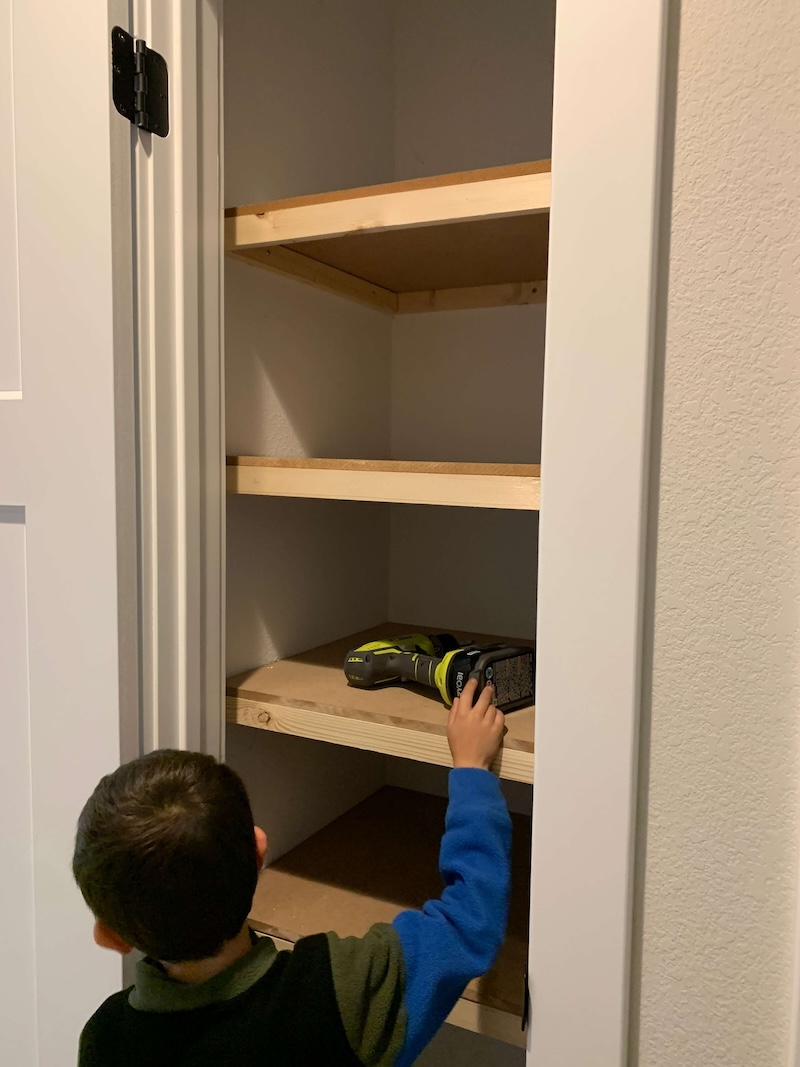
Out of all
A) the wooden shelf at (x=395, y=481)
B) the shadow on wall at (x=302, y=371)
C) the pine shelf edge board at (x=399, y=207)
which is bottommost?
the wooden shelf at (x=395, y=481)

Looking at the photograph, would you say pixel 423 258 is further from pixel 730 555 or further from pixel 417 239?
pixel 730 555

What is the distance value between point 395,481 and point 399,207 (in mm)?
299

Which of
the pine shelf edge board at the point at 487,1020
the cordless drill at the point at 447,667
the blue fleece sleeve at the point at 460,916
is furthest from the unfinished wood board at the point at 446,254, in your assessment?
the pine shelf edge board at the point at 487,1020

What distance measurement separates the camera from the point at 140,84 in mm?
820

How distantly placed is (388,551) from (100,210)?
85 cm

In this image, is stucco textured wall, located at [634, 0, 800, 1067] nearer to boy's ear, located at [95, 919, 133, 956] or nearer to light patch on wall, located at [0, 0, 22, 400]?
boy's ear, located at [95, 919, 133, 956]

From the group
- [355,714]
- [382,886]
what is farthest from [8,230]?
[382,886]

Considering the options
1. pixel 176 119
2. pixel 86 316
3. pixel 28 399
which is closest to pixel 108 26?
pixel 176 119

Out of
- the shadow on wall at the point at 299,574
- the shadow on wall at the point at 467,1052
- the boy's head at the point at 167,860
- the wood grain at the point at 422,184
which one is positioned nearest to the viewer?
the boy's head at the point at 167,860

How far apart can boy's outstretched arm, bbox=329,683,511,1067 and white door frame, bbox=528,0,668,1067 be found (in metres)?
0.05

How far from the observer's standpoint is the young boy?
625 millimetres

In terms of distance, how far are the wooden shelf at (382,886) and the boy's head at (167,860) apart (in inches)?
15.4

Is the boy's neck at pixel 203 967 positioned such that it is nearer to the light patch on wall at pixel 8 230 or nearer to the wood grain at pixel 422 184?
the light patch on wall at pixel 8 230

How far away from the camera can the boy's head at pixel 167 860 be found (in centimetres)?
62
